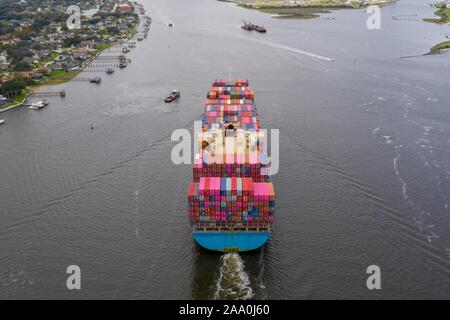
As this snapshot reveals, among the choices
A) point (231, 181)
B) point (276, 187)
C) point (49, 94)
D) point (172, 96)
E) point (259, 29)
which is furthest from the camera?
point (259, 29)

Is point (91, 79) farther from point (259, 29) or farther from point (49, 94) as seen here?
point (259, 29)

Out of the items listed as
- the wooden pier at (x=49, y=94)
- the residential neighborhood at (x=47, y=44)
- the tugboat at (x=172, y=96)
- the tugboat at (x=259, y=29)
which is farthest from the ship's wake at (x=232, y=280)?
the tugboat at (x=259, y=29)

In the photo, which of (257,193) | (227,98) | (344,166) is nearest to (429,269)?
(257,193)

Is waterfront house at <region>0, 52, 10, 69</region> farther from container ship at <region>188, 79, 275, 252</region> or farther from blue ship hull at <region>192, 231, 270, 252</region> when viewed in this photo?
blue ship hull at <region>192, 231, 270, 252</region>

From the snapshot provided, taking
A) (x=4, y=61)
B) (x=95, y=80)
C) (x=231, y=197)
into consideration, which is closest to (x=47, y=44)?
(x=4, y=61)

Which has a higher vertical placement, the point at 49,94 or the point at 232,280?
the point at 49,94
